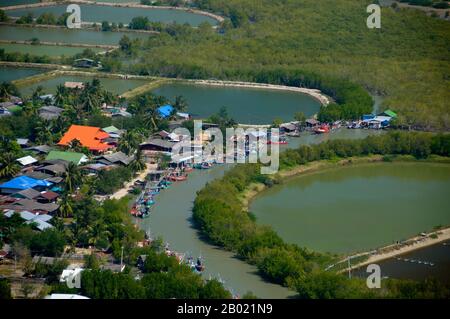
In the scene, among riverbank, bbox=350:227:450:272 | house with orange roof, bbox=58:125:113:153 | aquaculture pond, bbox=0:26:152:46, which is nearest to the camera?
riverbank, bbox=350:227:450:272

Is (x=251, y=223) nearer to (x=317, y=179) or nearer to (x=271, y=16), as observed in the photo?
(x=317, y=179)

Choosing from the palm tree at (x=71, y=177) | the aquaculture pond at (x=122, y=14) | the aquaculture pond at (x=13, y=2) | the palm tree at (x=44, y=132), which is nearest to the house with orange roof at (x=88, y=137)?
the palm tree at (x=44, y=132)

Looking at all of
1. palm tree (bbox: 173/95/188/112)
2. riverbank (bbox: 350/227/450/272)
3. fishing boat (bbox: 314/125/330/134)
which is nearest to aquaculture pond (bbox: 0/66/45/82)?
palm tree (bbox: 173/95/188/112)

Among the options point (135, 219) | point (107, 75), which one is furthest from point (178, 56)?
point (135, 219)

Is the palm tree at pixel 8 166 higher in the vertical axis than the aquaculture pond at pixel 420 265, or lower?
higher

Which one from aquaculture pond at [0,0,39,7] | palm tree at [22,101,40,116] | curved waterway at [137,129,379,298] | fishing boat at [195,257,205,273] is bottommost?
curved waterway at [137,129,379,298]

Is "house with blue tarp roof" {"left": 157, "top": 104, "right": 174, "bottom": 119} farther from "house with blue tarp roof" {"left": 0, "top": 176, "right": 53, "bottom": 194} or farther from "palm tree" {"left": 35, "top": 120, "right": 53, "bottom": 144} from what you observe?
"house with blue tarp roof" {"left": 0, "top": 176, "right": 53, "bottom": 194}

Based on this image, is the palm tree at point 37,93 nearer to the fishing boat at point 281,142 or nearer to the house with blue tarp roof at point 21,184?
the fishing boat at point 281,142
